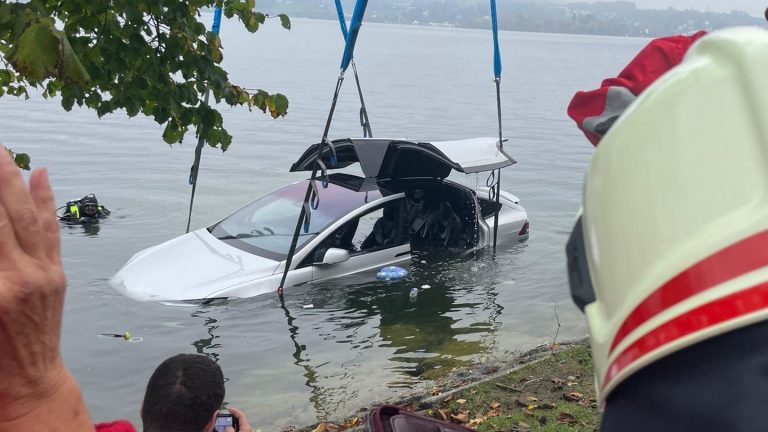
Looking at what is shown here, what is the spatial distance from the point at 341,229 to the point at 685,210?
8966mm

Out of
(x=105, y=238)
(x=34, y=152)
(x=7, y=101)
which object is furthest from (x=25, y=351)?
(x=7, y=101)

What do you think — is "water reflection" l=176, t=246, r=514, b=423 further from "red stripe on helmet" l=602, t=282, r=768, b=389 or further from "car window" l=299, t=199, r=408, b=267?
"red stripe on helmet" l=602, t=282, r=768, b=389

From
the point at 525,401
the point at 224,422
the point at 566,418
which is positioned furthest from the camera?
the point at 525,401

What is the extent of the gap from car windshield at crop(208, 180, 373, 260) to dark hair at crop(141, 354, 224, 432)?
6.24m

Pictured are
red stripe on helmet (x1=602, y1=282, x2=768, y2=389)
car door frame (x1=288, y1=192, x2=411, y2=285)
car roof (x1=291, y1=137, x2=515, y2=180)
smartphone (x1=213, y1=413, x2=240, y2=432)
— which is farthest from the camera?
car roof (x1=291, y1=137, x2=515, y2=180)

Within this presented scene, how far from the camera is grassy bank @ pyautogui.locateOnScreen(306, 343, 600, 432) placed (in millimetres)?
5473

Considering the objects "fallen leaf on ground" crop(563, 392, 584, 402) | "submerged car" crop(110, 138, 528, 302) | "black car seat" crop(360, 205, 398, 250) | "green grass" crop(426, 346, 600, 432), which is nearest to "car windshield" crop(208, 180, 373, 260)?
"submerged car" crop(110, 138, 528, 302)

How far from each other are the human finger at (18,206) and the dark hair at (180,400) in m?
2.05

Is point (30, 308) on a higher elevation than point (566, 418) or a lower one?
higher

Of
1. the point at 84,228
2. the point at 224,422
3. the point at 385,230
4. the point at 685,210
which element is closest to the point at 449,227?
the point at 385,230

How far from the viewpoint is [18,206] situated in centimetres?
124

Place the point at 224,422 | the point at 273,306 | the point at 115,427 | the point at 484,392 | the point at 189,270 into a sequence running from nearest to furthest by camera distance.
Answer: the point at 115,427, the point at 224,422, the point at 484,392, the point at 273,306, the point at 189,270

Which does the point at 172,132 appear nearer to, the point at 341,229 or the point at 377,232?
the point at 341,229

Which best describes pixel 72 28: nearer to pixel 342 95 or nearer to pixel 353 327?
pixel 353 327
